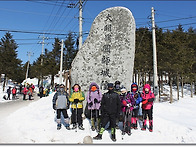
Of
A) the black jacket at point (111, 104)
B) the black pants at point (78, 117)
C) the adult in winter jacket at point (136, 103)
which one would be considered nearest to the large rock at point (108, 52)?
the adult in winter jacket at point (136, 103)

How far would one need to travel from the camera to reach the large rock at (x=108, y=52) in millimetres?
6734

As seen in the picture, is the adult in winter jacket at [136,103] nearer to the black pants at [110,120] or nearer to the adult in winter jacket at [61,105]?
the black pants at [110,120]

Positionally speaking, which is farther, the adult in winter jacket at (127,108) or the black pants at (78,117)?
the black pants at (78,117)

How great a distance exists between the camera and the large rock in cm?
673

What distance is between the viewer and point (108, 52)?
22.7ft

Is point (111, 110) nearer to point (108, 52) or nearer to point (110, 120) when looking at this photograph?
point (110, 120)

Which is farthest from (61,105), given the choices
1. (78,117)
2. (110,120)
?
(110,120)

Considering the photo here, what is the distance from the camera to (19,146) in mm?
4266

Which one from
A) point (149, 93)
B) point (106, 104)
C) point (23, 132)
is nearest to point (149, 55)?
point (149, 93)

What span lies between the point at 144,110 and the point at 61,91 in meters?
3.14

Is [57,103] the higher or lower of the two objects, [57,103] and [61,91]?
the lower

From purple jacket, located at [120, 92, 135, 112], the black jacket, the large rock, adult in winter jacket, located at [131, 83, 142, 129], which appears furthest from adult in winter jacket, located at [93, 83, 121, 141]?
the large rock

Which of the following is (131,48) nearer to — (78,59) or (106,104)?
(78,59)

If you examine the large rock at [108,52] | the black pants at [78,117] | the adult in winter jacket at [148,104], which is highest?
the large rock at [108,52]
